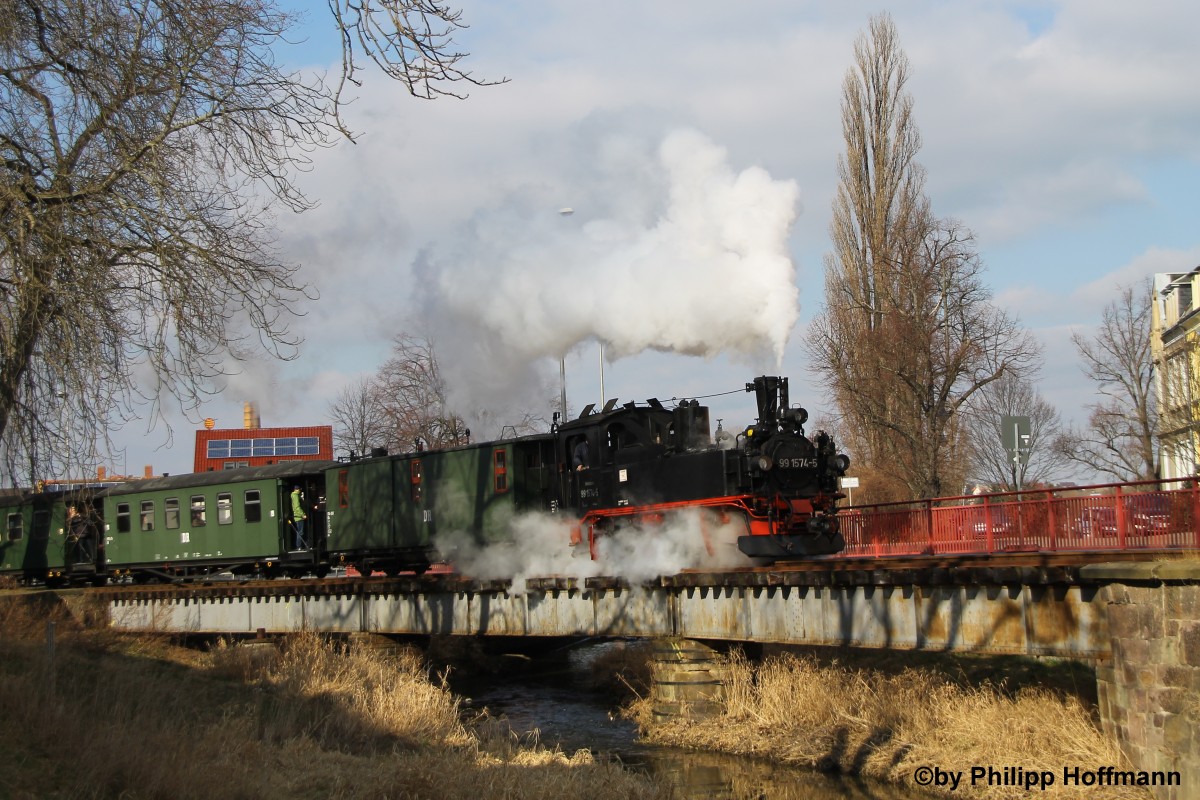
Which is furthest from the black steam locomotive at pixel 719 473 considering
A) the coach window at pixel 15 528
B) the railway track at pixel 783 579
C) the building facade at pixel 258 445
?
the building facade at pixel 258 445

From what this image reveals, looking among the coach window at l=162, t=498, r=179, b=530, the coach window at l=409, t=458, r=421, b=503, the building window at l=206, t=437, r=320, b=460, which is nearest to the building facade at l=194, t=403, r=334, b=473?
the building window at l=206, t=437, r=320, b=460

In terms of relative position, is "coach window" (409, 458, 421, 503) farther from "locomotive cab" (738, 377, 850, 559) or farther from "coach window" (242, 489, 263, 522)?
"locomotive cab" (738, 377, 850, 559)

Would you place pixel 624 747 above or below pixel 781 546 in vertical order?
below

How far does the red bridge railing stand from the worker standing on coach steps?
45.7 ft

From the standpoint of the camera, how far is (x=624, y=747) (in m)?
18.9

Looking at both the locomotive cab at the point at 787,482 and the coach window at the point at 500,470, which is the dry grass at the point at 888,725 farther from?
the coach window at the point at 500,470

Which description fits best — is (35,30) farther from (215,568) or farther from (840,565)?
(215,568)

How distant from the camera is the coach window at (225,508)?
28500 mm

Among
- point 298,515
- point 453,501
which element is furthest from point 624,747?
point 298,515

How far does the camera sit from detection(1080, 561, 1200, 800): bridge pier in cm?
1197

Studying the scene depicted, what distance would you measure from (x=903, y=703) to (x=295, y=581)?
1499 cm

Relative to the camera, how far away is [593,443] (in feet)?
67.2

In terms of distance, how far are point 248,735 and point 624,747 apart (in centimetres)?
721

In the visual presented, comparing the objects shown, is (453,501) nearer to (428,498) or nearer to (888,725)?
(428,498)
